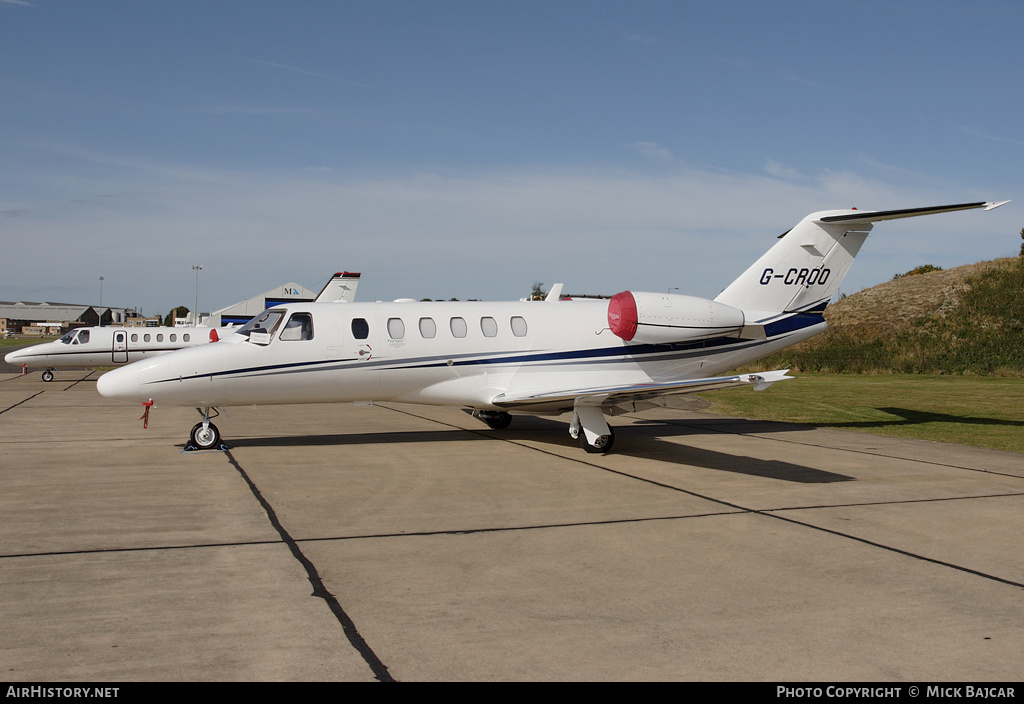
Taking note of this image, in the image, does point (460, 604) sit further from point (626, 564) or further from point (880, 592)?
point (880, 592)

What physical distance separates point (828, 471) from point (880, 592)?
5909 mm

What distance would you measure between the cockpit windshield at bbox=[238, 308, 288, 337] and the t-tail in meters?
8.55

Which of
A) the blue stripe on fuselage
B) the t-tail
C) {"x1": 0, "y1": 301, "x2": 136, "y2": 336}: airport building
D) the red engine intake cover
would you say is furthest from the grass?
{"x1": 0, "y1": 301, "x2": 136, "y2": 336}: airport building

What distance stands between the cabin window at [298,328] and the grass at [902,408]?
11.4 m

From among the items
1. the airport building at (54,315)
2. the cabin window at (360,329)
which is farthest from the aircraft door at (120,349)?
the airport building at (54,315)

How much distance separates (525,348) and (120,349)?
24.0 m

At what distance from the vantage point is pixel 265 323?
13336 millimetres

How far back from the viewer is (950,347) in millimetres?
41688

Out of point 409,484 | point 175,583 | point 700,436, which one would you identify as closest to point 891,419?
point 700,436

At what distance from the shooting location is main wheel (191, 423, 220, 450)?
12977 mm

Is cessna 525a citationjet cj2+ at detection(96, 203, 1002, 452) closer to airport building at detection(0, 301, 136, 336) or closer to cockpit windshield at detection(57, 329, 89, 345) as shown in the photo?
cockpit windshield at detection(57, 329, 89, 345)

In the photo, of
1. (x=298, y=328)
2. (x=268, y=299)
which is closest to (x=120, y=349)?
(x=298, y=328)

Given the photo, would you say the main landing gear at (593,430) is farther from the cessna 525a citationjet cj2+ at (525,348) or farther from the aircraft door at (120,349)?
the aircraft door at (120,349)

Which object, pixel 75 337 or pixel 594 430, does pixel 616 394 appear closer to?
pixel 594 430
